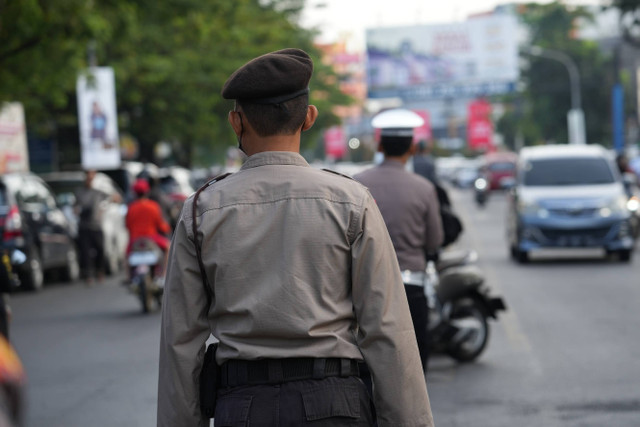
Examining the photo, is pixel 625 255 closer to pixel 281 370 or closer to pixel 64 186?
pixel 64 186

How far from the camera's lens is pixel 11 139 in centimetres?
2639

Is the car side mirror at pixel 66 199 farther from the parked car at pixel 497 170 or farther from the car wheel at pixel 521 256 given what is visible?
the parked car at pixel 497 170

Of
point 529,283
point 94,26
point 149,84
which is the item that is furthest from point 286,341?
point 149,84

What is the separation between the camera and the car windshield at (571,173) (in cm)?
2027

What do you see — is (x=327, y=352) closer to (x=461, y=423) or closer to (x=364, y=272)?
(x=364, y=272)

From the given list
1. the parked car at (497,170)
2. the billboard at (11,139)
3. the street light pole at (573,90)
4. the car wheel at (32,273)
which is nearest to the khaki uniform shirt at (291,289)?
the car wheel at (32,273)

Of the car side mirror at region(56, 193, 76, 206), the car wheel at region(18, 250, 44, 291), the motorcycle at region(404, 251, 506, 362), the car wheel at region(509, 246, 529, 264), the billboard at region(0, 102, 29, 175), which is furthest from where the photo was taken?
the billboard at region(0, 102, 29, 175)

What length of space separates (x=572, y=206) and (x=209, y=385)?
54.3 ft

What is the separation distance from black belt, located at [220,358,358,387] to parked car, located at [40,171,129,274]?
1783 centimetres

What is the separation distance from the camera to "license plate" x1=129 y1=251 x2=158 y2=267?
49.2 feet

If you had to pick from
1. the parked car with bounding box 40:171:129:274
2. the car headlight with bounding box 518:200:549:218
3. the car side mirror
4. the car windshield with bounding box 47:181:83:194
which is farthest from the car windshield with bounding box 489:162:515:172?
the car headlight with bounding box 518:200:549:218

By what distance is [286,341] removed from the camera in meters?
3.39

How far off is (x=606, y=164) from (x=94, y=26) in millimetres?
8027

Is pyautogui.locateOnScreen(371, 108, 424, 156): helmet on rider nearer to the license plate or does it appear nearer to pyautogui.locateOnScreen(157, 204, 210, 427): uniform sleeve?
pyautogui.locateOnScreen(157, 204, 210, 427): uniform sleeve
